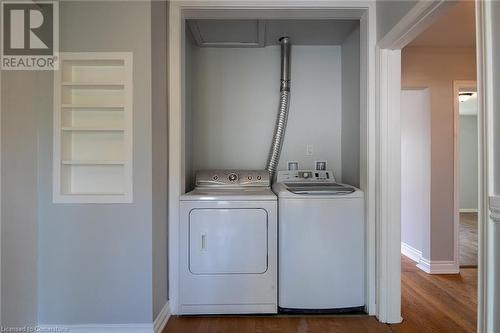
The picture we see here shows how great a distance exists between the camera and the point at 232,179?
8.16 ft

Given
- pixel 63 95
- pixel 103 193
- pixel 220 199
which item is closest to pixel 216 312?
pixel 220 199

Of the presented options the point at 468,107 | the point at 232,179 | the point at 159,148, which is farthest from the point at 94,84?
the point at 468,107

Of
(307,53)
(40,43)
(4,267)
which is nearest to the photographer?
(4,267)

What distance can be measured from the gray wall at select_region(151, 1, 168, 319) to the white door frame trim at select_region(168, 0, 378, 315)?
5cm

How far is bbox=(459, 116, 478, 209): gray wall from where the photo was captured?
6.45m

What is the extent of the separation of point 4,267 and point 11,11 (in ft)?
4.77

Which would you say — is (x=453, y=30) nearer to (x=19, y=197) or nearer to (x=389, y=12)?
(x=389, y=12)

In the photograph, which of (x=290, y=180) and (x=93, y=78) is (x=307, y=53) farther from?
(x=93, y=78)

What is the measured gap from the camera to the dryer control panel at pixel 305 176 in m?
2.66

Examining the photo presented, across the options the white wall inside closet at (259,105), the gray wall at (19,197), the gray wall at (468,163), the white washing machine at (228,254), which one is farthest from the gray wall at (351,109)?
the gray wall at (468,163)

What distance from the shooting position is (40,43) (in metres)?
1.73

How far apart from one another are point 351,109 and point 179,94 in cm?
149

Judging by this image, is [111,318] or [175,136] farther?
[175,136]

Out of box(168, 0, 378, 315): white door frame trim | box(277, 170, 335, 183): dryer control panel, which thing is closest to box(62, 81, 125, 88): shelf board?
box(168, 0, 378, 315): white door frame trim
